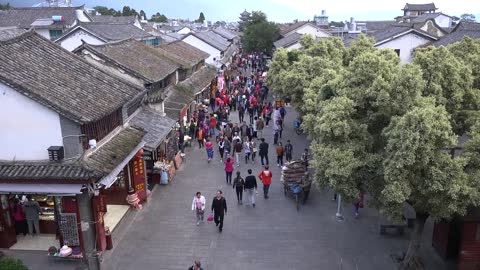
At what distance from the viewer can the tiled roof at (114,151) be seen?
1273cm

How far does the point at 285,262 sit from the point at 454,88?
23.6 feet

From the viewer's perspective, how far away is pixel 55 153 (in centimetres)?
1221

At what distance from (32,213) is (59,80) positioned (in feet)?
14.6

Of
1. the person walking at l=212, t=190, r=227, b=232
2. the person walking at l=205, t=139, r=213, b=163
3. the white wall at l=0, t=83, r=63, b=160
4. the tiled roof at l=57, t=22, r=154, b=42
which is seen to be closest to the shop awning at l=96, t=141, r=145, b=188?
the white wall at l=0, t=83, r=63, b=160

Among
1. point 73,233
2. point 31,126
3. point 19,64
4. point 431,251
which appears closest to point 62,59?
→ point 19,64

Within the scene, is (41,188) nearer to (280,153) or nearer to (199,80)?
(280,153)

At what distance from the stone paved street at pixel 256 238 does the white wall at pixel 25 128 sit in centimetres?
396

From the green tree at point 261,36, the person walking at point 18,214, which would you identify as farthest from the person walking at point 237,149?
the green tree at point 261,36

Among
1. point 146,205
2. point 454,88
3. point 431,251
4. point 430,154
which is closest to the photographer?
point 430,154

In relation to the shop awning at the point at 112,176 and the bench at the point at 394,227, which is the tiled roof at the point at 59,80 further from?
the bench at the point at 394,227

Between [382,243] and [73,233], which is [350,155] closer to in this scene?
[382,243]

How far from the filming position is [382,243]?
1418 centimetres

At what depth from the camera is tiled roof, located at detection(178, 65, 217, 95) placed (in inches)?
1152

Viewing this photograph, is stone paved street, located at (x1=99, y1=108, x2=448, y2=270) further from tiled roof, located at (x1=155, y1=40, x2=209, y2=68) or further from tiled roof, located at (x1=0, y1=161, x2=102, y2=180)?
tiled roof, located at (x1=155, y1=40, x2=209, y2=68)
